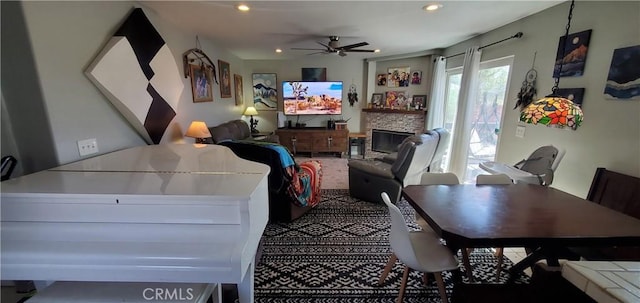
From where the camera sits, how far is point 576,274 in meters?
0.74

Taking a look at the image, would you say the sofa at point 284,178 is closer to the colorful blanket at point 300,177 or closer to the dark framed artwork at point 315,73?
the colorful blanket at point 300,177

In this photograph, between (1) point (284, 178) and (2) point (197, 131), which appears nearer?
(1) point (284, 178)

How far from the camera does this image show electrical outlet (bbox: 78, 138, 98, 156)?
1.80 m

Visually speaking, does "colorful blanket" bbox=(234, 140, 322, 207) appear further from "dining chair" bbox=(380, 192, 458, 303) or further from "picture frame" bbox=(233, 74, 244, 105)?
"picture frame" bbox=(233, 74, 244, 105)

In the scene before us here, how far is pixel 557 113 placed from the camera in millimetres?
1540

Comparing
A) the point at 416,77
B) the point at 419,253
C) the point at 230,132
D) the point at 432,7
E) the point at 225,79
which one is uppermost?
the point at 432,7

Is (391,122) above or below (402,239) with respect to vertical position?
above

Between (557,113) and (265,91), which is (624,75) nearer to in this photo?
(557,113)

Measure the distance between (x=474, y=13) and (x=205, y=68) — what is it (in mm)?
3728

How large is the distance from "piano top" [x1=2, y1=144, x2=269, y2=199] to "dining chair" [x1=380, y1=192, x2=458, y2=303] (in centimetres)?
86

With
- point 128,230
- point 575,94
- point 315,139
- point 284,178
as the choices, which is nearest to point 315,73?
point 315,139

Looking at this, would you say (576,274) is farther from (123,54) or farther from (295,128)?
(295,128)

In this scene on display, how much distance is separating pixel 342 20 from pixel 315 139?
3.20 m

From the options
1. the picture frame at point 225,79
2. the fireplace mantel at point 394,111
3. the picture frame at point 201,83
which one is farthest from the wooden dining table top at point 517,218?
the picture frame at point 225,79
